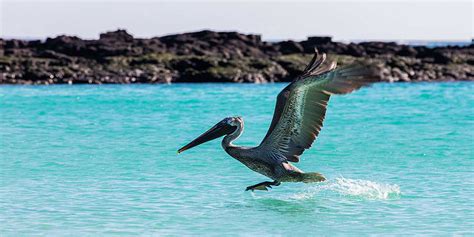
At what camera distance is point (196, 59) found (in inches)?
1670

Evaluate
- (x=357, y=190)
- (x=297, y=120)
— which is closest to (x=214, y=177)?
(x=357, y=190)

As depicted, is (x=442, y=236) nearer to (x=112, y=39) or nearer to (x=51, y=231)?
(x=51, y=231)

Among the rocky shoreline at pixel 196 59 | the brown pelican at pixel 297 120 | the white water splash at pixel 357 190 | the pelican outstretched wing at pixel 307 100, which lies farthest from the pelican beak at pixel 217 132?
the rocky shoreline at pixel 196 59

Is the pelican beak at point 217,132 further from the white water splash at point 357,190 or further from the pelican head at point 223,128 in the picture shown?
the white water splash at point 357,190

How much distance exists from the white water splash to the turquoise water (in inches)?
0.8

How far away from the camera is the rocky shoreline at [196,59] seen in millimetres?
40031

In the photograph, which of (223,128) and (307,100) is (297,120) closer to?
(307,100)

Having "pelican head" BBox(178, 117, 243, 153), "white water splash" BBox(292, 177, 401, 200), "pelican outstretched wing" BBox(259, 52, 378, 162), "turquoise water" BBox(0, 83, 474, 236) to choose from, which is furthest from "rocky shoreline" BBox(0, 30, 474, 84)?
"pelican outstretched wing" BBox(259, 52, 378, 162)

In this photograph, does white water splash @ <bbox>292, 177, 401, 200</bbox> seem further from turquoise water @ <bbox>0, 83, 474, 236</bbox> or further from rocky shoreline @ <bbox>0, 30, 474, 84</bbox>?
rocky shoreline @ <bbox>0, 30, 474, 84</bbox>

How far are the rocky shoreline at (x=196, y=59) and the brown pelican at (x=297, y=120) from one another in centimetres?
2872

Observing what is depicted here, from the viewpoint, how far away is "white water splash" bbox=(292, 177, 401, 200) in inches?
413

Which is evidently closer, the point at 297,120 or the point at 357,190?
the point at 297,120

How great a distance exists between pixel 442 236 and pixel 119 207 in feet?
11.2

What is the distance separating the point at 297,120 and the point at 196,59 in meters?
34.3
